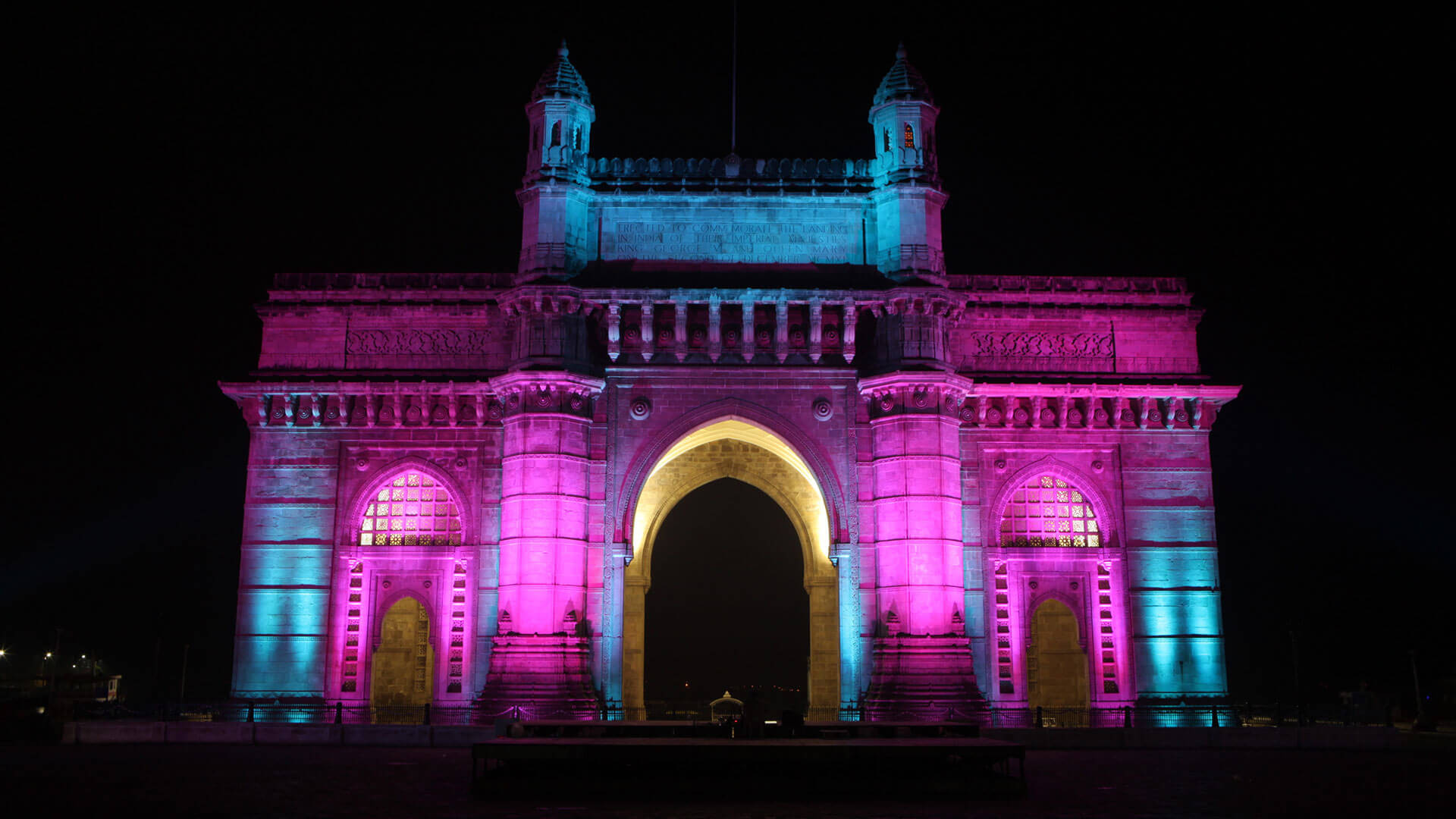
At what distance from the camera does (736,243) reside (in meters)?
31.4

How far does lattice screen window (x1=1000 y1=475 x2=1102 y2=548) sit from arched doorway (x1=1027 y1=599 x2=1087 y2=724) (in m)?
1.64

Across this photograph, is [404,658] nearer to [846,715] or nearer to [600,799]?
[846,715]

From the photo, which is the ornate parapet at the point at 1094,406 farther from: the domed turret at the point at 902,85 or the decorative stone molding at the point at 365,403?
the decorative stone molding at the point at 365,403

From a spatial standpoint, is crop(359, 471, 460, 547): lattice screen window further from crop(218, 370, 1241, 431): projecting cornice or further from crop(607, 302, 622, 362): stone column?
crop(607, 302, 622, 362): stone column

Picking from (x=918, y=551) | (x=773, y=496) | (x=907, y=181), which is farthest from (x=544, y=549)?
(x=907, y=181)

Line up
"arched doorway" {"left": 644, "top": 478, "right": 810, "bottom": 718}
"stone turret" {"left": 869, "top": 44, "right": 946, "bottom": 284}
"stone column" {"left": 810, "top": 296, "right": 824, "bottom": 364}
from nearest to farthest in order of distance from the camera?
"stone column" {"left": 810, "top": 296, "right": 824, "bottom": 364}
"stone turret" {"left": 869, "top": 44, "right": 946, "bottom": 284}
"arched doorway" {"left": 644, "top": 478, "right": 810, "bottom": 718}

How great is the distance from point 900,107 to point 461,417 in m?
13.3

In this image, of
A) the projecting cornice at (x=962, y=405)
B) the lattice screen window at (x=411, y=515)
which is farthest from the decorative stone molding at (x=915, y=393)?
the lattice screen window at (x=411, y=515)

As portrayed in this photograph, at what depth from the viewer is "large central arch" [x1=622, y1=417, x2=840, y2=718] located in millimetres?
34250

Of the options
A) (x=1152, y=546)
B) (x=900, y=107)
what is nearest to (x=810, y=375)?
(x=900, y=107)

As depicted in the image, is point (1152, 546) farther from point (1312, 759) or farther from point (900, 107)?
point (900, 107)

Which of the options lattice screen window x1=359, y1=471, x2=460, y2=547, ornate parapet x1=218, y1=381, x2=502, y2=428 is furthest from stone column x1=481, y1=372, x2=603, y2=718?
lattice screen window x1=359, y1=471, x2=460, y2=547

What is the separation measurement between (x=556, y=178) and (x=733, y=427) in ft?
24.4

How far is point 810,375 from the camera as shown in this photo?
99.5ft
